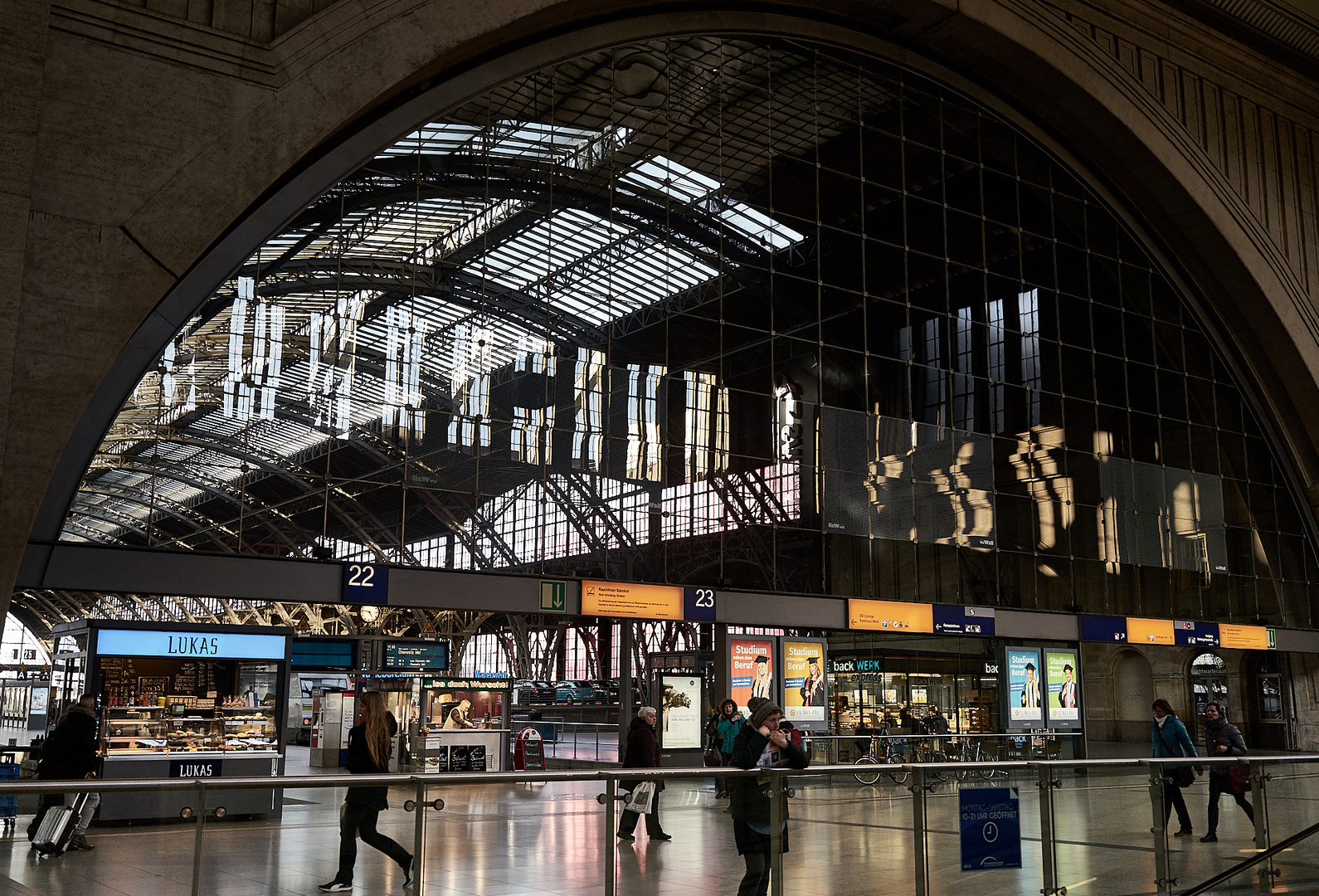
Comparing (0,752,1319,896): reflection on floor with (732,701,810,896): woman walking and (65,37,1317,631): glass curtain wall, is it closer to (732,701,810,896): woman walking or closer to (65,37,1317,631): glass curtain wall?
(732,701,810,896): woman walking

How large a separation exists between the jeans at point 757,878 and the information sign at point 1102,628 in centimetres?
1955

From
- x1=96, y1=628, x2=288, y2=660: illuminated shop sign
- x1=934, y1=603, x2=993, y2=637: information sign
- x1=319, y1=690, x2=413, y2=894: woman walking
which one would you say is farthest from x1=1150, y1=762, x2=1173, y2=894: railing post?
x1=934, y1=603, x2=993, y2=637: information sign

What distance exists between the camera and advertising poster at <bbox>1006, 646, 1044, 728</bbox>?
2458 centimetres

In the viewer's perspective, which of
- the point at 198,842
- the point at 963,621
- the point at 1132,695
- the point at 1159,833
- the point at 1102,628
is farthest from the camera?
the point at 1132,695

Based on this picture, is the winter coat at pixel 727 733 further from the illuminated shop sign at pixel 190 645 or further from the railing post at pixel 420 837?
the railing post at pixel 420 837

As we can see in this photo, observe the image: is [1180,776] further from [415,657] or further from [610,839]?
[415,657]

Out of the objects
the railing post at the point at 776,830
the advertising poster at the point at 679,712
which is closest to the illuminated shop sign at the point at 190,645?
the advertising poster at the point at 679,712

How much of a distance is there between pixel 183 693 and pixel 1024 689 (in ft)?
54.3

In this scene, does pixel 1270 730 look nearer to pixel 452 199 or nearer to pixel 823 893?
pixel 452 199

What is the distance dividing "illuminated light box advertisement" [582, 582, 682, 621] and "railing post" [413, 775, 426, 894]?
39.7ft

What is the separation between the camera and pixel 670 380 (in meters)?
22.1

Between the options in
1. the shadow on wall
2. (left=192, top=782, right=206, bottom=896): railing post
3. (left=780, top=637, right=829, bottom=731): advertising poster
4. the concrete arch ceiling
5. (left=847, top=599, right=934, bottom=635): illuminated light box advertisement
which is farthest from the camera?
the shadow on wall

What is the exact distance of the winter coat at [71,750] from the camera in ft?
44.8

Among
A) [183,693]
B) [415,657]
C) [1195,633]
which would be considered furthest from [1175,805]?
[415,657]
